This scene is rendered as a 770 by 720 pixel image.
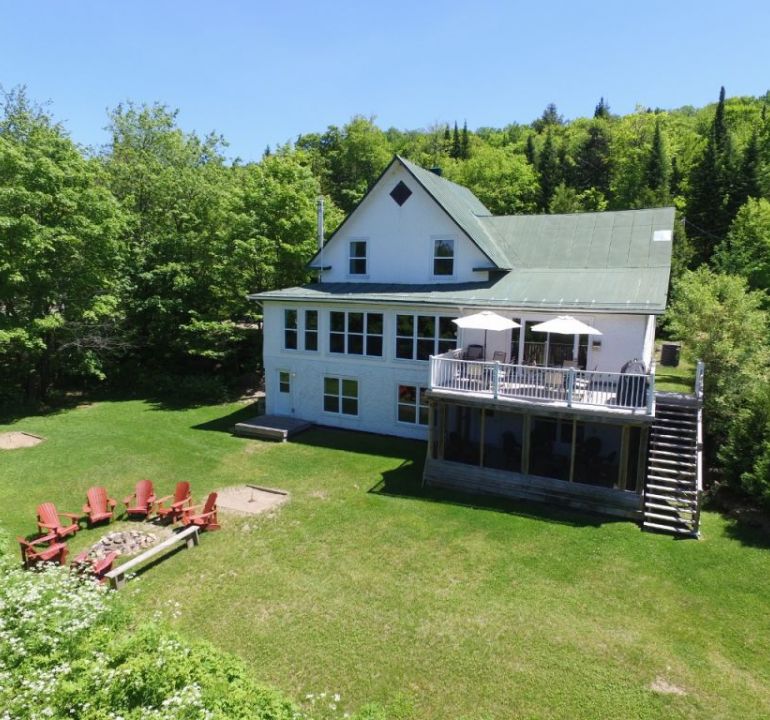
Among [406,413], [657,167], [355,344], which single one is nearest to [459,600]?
[406,413]

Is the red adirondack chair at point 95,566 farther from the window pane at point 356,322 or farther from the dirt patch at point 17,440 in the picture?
the window pane at point 356,322

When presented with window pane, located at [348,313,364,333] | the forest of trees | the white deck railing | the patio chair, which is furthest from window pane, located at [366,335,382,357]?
the forest of trees

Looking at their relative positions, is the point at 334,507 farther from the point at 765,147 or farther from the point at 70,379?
the point at 765,147

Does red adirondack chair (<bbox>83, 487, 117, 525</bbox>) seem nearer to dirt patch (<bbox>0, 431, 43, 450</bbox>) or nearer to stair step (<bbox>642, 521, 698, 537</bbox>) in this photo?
dirt patch (<bbox>0, 431, 43, 450</bbox>)

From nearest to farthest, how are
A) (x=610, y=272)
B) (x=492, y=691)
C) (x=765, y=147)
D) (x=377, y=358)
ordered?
(x=492, y=691) < (x=610, y=272) < (x=377, y=358) < (x=765, y=147)

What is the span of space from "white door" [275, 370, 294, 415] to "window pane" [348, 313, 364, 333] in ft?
12.9

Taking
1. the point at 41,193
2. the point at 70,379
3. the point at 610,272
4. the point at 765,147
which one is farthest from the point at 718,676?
the point at 765,147

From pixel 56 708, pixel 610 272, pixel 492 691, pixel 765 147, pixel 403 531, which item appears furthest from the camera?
pixel 765 147

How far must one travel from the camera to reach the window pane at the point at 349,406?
70.5ft

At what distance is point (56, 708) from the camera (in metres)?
5.69

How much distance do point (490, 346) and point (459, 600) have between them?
33.0 feet

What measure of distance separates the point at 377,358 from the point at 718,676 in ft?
47.5

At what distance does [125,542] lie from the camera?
1231cm

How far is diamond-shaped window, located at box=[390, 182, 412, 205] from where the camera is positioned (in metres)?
21.0
